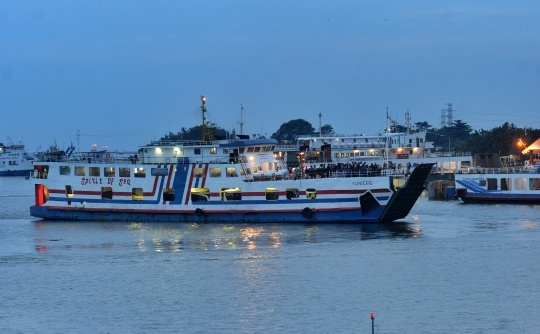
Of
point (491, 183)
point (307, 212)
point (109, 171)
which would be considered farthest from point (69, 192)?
point (491, 183)

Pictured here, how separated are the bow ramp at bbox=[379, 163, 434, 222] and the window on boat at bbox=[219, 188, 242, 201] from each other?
28.5ft

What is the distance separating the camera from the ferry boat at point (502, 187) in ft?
219

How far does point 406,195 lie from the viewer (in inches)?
1892

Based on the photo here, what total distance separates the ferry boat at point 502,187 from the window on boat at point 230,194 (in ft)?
85.2

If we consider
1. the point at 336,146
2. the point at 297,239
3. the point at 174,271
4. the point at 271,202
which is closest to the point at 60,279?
the point at 174,271

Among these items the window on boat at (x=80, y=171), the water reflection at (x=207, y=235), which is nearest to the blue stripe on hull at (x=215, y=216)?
the water reflection at (x=207, y=235)

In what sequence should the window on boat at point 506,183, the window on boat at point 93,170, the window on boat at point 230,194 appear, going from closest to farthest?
the window on boat at point 230,194 < the window on boat at point 93,170 < the window on boat at point 506,183

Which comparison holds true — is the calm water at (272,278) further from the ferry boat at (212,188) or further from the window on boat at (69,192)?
the window on boat at (69,192)

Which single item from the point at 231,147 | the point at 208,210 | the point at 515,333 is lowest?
the point at 515,333

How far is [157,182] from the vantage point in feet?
168

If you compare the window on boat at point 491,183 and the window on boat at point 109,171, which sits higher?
the window on boat at point 109,171

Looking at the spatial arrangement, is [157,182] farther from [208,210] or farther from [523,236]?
[523,236]

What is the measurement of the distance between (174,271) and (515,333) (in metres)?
15.7

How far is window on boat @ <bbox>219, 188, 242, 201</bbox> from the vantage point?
164ft
